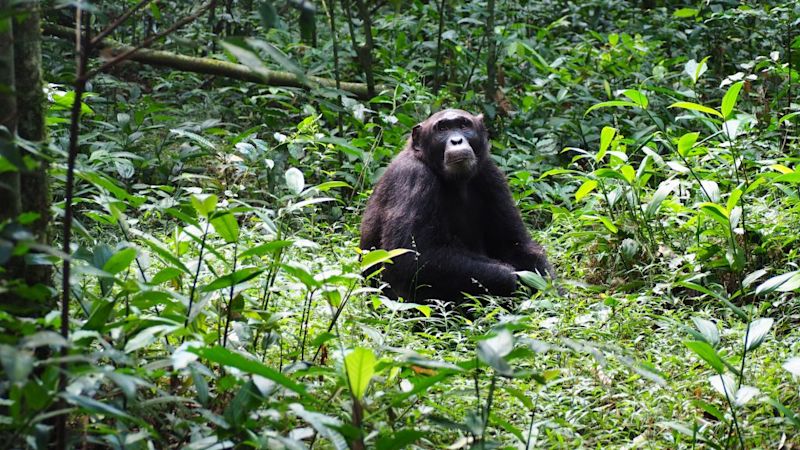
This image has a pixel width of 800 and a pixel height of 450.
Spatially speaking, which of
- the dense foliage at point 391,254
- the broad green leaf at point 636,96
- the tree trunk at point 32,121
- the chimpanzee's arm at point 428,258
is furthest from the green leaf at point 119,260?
the broad green leaf at point 636,96

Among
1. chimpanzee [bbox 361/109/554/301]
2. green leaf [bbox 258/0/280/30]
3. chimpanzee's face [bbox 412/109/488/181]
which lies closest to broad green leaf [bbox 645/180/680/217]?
chimpanzee [bbox 361/109/554/301]

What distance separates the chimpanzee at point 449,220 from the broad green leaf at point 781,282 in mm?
2062

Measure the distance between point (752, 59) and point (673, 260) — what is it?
4367 mm

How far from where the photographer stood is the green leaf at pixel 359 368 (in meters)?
2.74

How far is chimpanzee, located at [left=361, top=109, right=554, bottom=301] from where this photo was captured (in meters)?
6.13

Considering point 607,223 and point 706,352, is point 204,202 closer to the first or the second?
point 706,352

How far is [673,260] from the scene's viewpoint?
548 cm

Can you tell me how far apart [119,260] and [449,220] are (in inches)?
146

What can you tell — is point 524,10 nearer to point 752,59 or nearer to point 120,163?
point 752,59

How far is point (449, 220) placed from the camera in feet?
21.6

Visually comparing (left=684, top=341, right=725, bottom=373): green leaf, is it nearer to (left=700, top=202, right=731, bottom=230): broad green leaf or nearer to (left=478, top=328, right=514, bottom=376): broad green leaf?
(left=478, top=328, right=514, bottom=376): broad green leaf

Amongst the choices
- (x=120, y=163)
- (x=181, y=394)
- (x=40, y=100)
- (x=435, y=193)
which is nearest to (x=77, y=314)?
(x=181, y=394)

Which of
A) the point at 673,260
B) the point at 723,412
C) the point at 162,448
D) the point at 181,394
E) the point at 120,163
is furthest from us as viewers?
the point at 120,163

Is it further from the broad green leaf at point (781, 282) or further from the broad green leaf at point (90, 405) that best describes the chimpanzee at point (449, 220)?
the broad green leaf at point (90, 405)
